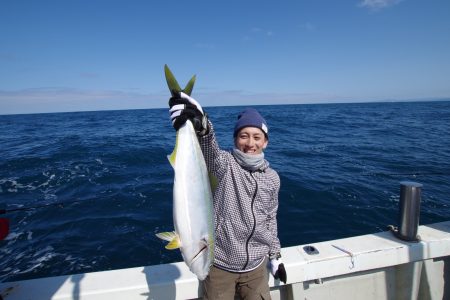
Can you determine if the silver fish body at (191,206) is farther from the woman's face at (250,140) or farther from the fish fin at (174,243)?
the woman's face at (250,140)

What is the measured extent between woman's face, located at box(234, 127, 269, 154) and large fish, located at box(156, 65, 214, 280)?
78 centimetres

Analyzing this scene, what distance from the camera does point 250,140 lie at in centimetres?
249

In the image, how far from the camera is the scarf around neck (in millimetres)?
2369

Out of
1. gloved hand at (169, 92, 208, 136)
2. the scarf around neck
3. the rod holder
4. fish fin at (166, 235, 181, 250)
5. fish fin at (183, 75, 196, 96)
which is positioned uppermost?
fish fin at (183, 75, 196, 96)

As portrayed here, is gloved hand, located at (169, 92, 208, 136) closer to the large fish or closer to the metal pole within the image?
the large fish

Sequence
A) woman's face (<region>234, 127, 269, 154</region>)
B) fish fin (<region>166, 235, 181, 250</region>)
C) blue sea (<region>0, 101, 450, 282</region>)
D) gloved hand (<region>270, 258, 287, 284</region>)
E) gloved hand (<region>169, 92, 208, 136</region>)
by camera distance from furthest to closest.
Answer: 1. blue sea (<region>0, 101, 450, 282</region>)
2. gloved hand (<region>270, 258, 287, 284</region>)
3. woman's face (<region>234, 127, 269, 154</region>)
4. gloved hand (<region>169, 92, 208, 136</region>)
5. fish fin (<region>166, 235, 181, 250</region>)

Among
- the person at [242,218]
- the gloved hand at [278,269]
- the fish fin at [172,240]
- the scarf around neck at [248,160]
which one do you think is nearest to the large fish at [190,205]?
the fish fin at [172,240]

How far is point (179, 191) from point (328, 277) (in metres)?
2.45

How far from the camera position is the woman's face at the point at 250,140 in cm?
248

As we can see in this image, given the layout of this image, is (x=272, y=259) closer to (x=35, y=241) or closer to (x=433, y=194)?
(x=35, y=241)

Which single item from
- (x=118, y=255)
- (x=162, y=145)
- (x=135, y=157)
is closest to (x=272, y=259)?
(x=118, y=255)

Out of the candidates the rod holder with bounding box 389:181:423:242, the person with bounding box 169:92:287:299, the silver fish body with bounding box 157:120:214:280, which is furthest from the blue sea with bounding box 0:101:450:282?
the silver fish body with bounding box 157:120:214:280

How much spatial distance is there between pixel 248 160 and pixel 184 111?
0.83 metres

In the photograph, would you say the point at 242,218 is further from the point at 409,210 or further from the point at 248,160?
the point at 409,210
